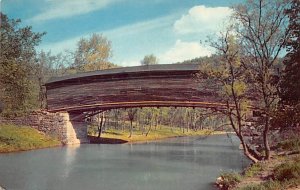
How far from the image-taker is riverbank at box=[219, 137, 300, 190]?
10930 millimetres

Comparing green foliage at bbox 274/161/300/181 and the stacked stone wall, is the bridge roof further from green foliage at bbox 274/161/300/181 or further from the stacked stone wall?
green foliage at bbox 274/161/300/181

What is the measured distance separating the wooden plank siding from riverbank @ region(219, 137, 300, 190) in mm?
15811

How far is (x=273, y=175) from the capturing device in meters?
12.9

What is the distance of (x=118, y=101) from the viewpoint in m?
38.3

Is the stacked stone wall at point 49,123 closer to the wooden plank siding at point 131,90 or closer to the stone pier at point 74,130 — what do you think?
the stone pier at point 74,130

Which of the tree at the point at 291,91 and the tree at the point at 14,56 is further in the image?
the tree at the point at 14,56

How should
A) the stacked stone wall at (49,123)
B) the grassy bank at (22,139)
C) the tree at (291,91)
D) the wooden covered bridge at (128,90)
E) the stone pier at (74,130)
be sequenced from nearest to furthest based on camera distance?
1. the tree at (291,91)
2. the grassy bank at (22,139)
3. the wooden covered bridge at (128,90)
4. the stacked stone wall at (49,123)
5. the stone pier at (74,130)

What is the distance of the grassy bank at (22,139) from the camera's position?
94.7 ft

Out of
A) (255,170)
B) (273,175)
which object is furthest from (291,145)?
(273,175)

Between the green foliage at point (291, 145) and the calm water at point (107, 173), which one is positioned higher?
the green foliage at point (291, 145)

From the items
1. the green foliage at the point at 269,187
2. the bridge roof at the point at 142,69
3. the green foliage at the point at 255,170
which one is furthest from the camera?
the bridge roof at the point at 142,69

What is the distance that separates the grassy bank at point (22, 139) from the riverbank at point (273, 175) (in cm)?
1909

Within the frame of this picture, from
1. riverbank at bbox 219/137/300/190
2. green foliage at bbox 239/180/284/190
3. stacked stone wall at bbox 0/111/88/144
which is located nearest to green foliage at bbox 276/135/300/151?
riverbank at bbox 219/137/300/190

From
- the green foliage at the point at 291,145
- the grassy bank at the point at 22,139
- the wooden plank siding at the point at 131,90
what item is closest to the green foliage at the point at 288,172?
the green foliage at the point at 291,145
